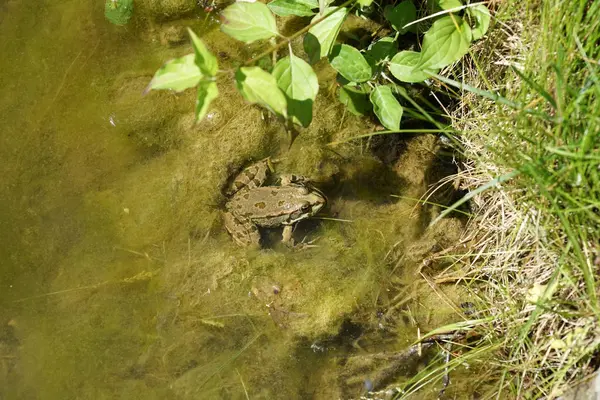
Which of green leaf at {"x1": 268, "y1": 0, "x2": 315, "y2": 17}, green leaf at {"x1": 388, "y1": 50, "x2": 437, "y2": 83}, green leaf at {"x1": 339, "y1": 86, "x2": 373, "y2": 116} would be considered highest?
green leaf at {"x1": 268, "y1": 0, "x2": 315, "y2": 17}

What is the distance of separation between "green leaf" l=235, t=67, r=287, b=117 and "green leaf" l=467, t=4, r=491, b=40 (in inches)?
64.1

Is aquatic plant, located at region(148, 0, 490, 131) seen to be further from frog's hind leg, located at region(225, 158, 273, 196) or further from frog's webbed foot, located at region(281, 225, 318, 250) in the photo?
frog's webbed foot, located at region(281, 225, 318, 250)

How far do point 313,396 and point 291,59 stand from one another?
258cm

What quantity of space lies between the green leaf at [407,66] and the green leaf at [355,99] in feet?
1.05

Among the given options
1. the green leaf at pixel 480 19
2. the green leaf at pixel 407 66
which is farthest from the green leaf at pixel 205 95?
the green leaf at pixel 480 19

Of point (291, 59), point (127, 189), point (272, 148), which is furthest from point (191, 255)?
point (291, 59)

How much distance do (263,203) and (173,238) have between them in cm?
82

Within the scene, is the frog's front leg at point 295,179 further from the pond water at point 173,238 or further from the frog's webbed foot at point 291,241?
the frog's webbed foot at point 291,241

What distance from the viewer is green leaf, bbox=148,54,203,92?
247cm

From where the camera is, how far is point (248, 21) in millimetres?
2818

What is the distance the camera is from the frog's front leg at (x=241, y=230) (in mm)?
4473

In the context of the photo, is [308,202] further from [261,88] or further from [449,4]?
[261,88]

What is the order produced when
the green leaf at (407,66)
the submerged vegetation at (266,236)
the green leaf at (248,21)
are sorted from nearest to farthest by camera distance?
1. the green leaf at (248,21)
2. the green leaf at (407,66)
3. the submerged vegetation at (266,236)

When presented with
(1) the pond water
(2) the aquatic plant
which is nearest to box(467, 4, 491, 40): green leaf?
(2) the aquatic plant
